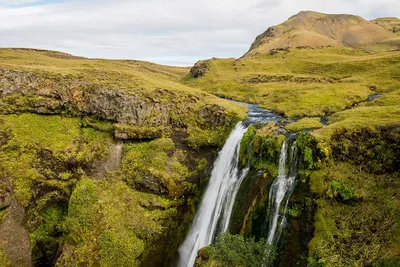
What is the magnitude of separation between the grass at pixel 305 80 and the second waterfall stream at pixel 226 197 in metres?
10.4

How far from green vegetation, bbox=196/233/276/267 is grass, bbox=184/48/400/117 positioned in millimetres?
19313

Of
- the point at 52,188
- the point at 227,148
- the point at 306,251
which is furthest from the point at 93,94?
the point at 306,251

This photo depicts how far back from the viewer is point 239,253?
53.4 ft

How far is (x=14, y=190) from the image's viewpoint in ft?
88.3

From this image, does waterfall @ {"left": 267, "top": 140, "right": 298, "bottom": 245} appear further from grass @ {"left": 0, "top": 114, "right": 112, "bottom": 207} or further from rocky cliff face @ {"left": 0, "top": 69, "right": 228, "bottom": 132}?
grass @ {"left": 0, "top": 114, "right": 112, "bottom": 207}

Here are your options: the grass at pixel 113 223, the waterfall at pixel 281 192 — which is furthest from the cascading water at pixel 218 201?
the waterfall at pixel 281 192

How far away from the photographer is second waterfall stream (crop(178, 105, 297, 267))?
1873cm

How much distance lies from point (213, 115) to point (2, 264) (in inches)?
945

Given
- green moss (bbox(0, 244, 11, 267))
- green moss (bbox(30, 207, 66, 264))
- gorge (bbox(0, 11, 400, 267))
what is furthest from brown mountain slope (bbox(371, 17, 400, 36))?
green moss (bbox(0, 244, 11, 267))

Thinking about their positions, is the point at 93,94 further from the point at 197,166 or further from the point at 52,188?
the point at 197,166

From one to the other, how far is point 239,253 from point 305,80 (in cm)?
4115

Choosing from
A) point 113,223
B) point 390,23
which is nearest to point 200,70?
point 113,223

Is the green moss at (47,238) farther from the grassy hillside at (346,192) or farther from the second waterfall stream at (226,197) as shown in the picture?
the grassy hillside at (346,192)

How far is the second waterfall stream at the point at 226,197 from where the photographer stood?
18734 millimetres
